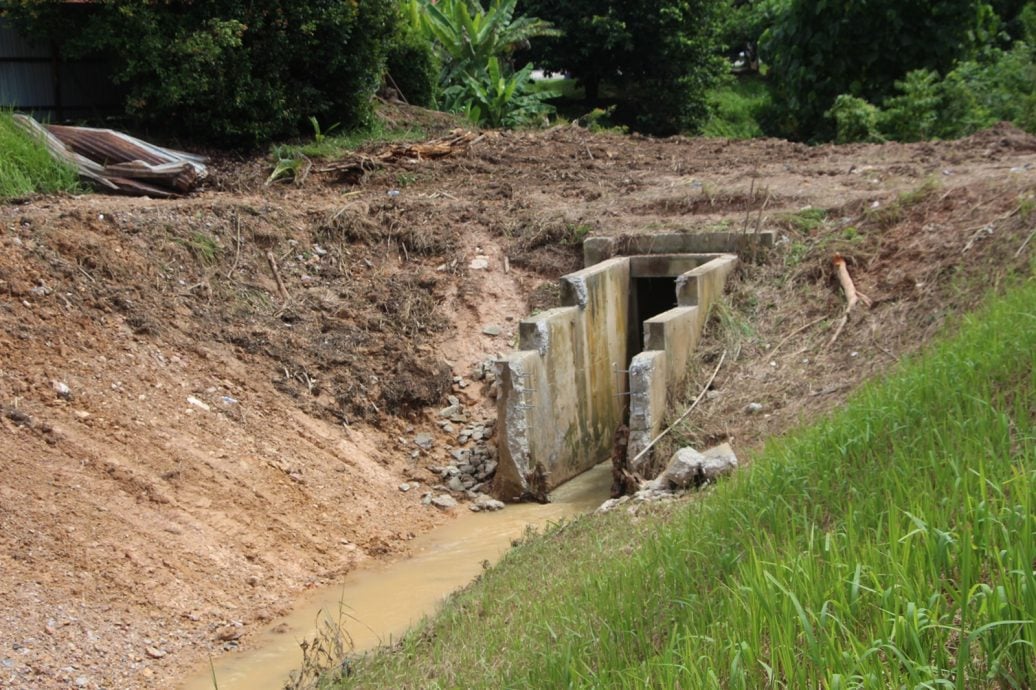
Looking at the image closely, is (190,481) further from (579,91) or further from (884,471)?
(579,91)

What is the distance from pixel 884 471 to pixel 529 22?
18.0m

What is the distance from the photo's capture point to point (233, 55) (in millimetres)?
13695

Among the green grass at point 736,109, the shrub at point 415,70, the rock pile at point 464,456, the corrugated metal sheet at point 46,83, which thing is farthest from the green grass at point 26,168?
→ the green grass at point 736,109

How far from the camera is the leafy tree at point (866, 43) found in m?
19.3

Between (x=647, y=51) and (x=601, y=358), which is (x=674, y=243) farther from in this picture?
(x=647, y=51)

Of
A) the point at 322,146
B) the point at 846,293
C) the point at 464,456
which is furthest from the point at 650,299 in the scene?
the point at 322,146

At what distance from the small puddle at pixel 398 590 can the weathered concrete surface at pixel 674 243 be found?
2629 mm

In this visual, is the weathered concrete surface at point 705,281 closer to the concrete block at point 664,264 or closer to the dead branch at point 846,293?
the concrete block at point 664,264

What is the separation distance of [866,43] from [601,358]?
11.4 m

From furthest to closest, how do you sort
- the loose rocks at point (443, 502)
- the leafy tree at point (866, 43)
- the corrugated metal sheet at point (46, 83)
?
1. the leafy tree at point (866, 43)
2. the corrugated metal sheet at point (46, 83)
3. the loose rocks at point (443, 502)

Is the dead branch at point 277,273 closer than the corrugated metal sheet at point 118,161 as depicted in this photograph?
Yes

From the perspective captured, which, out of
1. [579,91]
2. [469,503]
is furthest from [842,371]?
[579,91]

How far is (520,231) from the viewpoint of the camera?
1248cm

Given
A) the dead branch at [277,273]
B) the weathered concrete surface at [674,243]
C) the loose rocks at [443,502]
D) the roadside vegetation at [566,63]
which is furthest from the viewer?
the roadside vegetation at [566,63]
